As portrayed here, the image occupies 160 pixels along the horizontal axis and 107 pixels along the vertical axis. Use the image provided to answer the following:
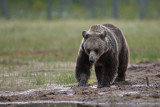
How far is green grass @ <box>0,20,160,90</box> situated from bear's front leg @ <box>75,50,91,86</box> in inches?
51.1

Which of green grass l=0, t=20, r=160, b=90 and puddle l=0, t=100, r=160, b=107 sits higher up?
puddle l=0, t=100, r=160, b=107

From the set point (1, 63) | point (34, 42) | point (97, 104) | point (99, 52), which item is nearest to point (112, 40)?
point (99, 52)

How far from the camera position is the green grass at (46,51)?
36.8ft

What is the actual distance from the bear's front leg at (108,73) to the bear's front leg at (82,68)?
14.8 inches

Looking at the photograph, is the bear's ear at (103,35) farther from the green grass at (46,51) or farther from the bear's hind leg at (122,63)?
the green grass at (46,51)

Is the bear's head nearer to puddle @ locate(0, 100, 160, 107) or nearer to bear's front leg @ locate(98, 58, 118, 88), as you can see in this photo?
bear's front leg @ locate(98, 58, 118, 88)

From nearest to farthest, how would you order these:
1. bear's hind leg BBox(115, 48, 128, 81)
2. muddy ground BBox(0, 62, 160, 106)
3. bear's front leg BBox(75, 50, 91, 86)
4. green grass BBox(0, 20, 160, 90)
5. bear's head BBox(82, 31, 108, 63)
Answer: muddy ground BBox(0, 62, 160, 106)
bear's head BBox(82, 31, 108, 63)
bear's front leg BBox(75, 50, 91, 86)
bear's hind leg BBox(115, 48, 128, 81)
green grass BBox(0, 20, 160, 90)

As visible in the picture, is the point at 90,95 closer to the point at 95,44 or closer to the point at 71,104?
the point at 71,104

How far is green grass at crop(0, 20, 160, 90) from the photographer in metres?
11.2

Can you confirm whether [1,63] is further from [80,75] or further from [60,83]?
[80,75]

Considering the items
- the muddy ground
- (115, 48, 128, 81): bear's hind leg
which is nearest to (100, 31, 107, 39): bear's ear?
the muddy ground

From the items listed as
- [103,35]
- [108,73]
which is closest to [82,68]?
[108,73]

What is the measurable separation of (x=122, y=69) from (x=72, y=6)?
71188 millimetres

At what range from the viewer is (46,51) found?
68.6 feet
